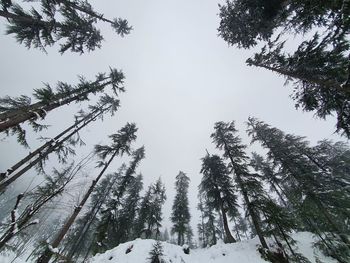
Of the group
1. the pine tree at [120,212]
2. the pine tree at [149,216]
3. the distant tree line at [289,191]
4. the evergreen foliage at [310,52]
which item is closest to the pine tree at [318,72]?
the evergreen foliage at [310,52]

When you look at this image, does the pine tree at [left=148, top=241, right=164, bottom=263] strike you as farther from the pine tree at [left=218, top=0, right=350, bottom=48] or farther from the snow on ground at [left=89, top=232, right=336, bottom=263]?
the pine tree at [left=218, top=0, right=350, bottom=48]

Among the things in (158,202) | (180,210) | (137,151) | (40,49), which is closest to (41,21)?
(40,49)

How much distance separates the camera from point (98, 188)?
91.8 ft

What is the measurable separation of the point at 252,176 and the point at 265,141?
551cm

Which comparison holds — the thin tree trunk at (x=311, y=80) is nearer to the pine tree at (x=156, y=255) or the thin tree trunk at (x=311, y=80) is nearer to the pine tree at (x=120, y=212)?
the pine tree at (x=156, y=255)

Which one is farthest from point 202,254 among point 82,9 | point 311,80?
point 82,9

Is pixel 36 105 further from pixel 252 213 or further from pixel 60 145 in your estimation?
pixel 252 213

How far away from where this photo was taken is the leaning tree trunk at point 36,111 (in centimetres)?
719

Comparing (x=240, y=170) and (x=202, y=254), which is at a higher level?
(x=240, y=170)

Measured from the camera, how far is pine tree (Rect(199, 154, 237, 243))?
67.5ft

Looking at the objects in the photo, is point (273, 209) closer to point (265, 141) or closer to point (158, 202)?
point (265, 141)

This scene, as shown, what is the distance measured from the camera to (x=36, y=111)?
29.0ft

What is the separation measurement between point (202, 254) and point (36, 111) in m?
17.9

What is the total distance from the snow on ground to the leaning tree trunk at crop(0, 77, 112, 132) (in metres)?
12.1
